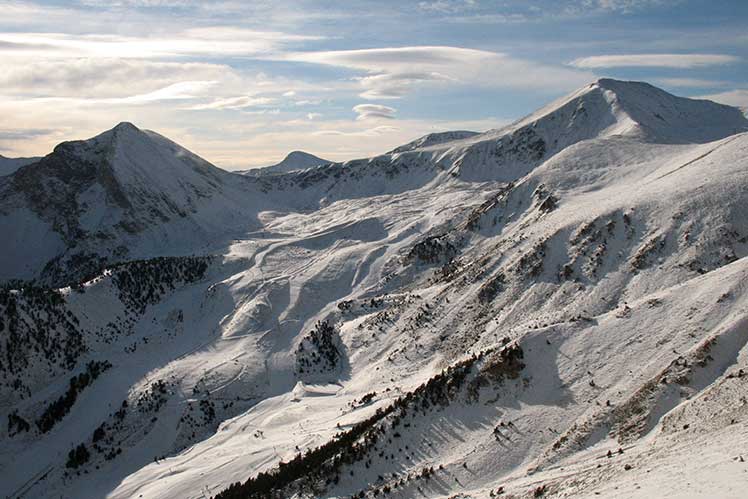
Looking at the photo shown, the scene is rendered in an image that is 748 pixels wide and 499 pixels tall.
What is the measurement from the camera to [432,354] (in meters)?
66.6

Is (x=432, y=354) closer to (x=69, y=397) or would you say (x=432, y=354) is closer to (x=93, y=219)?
(x=69, y=397)

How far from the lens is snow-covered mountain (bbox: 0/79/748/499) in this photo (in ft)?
116

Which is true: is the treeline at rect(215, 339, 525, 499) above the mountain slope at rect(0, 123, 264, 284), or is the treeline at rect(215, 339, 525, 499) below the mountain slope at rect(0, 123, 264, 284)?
below

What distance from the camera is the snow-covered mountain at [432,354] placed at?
35344 mm

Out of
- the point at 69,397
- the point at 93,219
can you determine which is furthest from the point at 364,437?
the point at 93,219

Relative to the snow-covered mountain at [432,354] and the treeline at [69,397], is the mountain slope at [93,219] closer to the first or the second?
the snow-covered mountain at [432,354]

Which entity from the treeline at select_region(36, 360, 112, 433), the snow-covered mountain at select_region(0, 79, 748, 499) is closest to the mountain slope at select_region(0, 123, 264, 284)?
the snow-covered mountain at select_region(0, 79, 748, 499)

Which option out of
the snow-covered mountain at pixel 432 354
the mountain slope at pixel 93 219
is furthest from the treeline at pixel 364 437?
the mountain slope at pixel 93 219

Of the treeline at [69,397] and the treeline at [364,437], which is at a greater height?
the treeline at [69,397]

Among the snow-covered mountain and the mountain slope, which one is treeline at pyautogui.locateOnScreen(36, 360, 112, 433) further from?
the mountain slope

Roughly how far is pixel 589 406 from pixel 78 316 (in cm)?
9023

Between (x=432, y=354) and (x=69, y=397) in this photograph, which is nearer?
(x=432, y=354)

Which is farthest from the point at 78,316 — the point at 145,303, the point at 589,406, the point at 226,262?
the point at 589,406

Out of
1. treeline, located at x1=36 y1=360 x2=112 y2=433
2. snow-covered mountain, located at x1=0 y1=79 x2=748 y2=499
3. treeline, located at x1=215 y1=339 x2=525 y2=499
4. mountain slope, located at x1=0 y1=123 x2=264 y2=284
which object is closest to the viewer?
snow-covered mountain, located at x1=0 y1=79 x2=748 y2=499
